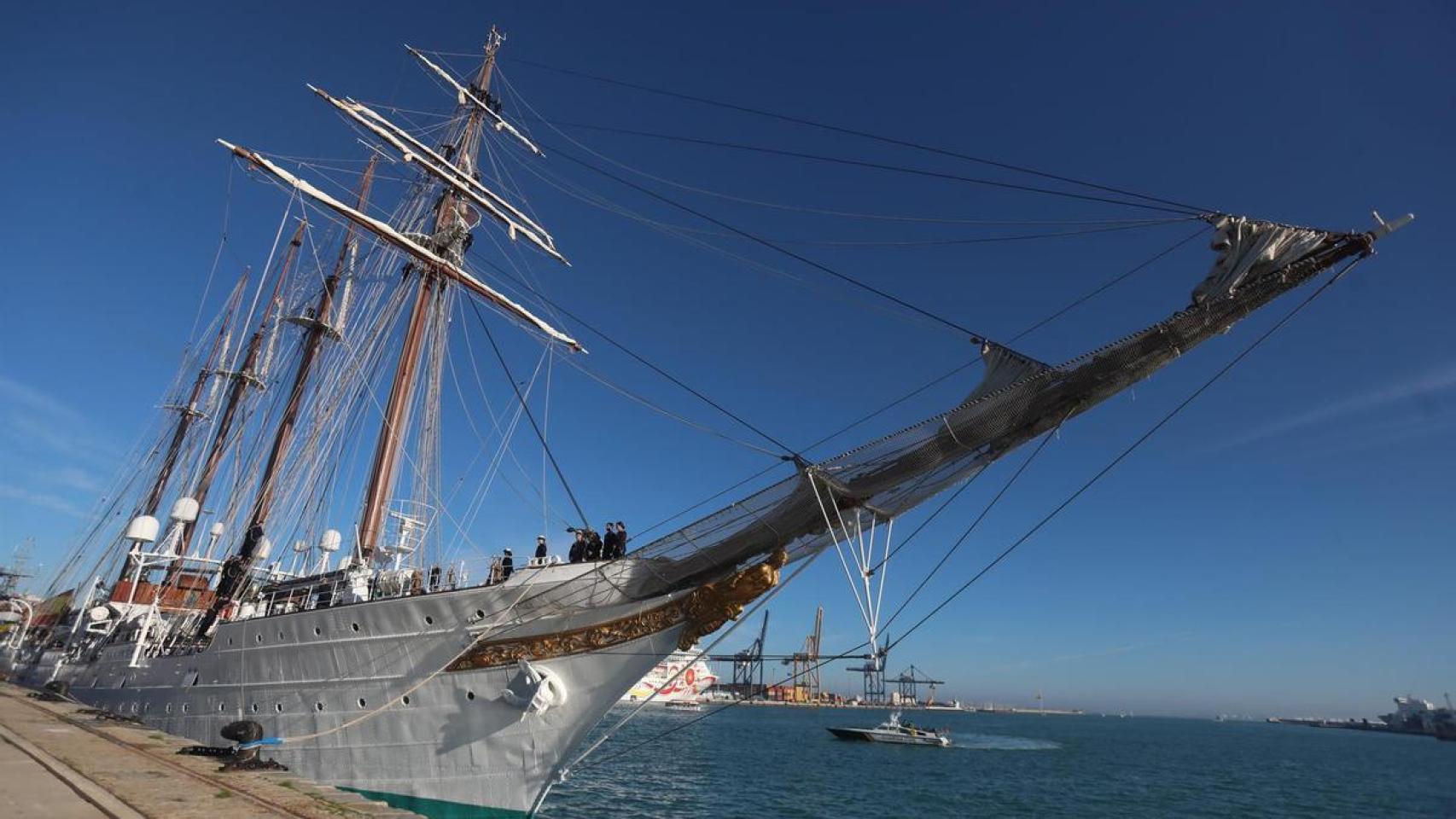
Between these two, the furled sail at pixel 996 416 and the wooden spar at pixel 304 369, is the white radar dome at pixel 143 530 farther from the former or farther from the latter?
the furled sail at pixel 996 416

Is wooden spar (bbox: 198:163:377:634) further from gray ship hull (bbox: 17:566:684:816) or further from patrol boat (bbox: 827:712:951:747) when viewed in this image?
patrol boat (bbox: 827:712:951:747)

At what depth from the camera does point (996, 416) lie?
33.8 feet

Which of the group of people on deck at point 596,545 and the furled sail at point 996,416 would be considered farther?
the group of people on deck at point 596,545

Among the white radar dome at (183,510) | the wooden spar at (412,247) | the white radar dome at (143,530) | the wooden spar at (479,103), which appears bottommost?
the white radar dome at (143,530)

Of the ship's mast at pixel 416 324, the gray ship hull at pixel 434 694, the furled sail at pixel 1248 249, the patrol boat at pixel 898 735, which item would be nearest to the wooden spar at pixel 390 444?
the ship's mast at pixel 416 324

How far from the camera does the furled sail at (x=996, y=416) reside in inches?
351

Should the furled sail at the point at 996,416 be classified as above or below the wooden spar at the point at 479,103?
below

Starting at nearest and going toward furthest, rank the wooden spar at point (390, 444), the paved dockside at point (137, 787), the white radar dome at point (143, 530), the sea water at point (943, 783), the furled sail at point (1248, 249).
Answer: the paved dockside at point (137, 787) → the furled sail at point (1248, 249) → the wooden spar at point (390, 444) → the sea water at point (943, 783) → the white radar dome at point (143, 530)

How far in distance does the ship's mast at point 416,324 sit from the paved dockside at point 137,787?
284 inches

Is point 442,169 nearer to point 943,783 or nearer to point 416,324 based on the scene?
point 416,324

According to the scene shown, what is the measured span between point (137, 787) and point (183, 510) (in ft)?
75.7

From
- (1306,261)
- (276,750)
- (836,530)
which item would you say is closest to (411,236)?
(276,750)

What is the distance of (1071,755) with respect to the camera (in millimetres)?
56688

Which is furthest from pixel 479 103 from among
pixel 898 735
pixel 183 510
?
pixel 898 735
